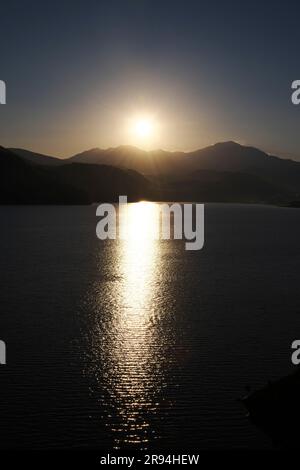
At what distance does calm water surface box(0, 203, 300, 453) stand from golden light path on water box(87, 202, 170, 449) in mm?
105

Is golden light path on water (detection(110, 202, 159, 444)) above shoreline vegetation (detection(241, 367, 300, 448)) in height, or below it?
above

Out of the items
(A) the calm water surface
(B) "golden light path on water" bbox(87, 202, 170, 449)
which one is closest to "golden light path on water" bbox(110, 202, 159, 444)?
(B) "golden light path on water" bbox(87, 202, 170, 449)

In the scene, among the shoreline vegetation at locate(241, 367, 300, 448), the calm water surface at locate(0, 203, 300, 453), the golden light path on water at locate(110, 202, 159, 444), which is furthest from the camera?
the golden light path on water at locate(110, 202, 159, 444)

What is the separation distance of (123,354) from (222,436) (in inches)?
547

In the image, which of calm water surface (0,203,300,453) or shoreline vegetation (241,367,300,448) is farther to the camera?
calm water surface (0,203,300,453)

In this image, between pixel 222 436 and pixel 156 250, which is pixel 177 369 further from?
pixel 156 250

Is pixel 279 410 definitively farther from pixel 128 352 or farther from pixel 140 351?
pixel 128 352

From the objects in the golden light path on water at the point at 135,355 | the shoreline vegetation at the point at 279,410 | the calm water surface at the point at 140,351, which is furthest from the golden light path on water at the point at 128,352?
the shoreline vegetation at the point at 279,410

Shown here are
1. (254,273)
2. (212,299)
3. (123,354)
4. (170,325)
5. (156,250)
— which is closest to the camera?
(123,354)

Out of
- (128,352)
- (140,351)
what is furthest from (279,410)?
(128,352)

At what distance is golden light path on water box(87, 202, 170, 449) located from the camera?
26527 millimetres

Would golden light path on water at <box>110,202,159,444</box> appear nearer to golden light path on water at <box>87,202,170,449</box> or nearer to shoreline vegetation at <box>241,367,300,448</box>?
golden light path on water at <box>87,202,170,449</box>

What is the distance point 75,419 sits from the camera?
26484 mm

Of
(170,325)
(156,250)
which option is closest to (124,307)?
(170,325)
